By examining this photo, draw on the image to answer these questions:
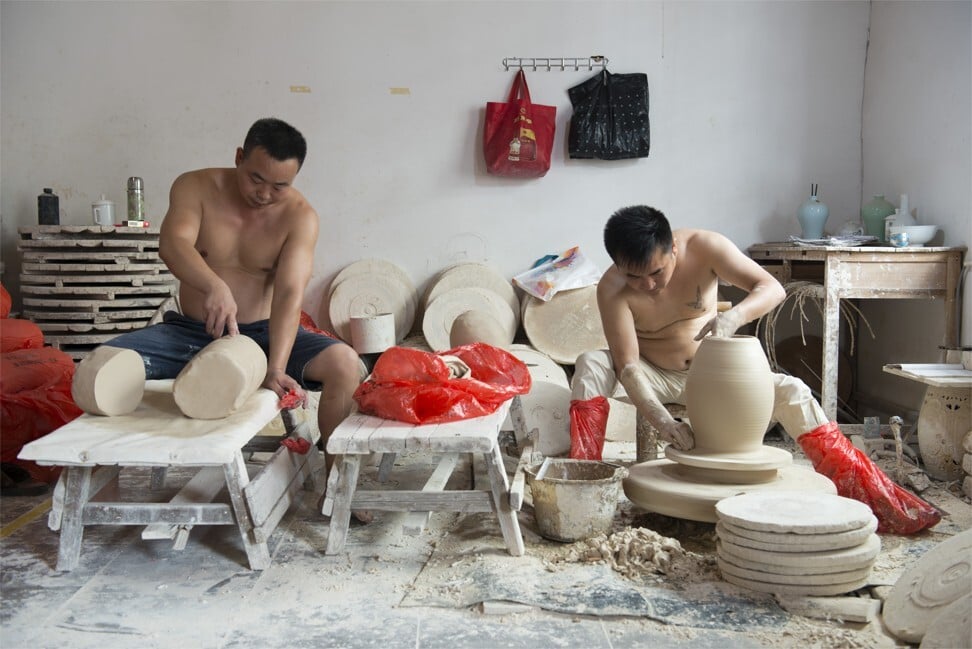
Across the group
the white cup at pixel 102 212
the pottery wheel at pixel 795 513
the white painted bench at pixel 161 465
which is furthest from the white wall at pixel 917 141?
the white cup at pixel 102 212

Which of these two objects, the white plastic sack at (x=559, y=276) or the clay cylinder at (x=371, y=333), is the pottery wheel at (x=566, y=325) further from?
the clay cylinder at (x=371, y=333)

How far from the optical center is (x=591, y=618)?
8.87ft

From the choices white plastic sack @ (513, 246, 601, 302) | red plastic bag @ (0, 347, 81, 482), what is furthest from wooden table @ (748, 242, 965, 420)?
red plastic bag @ (0, 347, 81, 482)

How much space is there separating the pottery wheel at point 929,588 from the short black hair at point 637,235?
1637mm

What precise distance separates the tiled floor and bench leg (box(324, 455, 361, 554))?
0.22ft

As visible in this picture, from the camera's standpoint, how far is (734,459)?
329cm

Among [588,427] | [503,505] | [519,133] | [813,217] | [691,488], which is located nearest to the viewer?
[503,505]

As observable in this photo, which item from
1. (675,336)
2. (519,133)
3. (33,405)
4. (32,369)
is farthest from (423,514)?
(519,133)

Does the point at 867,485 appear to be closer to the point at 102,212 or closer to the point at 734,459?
the point at 734,459

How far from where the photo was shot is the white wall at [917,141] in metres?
4.91

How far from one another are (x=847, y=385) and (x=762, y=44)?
2.65 meters

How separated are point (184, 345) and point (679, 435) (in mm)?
2289

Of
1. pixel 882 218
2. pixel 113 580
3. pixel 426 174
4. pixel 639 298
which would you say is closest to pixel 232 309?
pixel 113 580

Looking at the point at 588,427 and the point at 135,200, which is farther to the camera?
the point at 135,200
